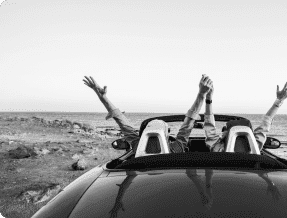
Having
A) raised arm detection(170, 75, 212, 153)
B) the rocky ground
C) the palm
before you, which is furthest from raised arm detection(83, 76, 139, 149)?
the rocky ground

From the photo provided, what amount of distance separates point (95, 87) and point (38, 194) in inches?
130

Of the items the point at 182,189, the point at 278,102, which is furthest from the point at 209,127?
the point at 182,189

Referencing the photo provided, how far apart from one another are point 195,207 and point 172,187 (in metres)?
0.26

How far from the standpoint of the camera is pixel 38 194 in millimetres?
6398

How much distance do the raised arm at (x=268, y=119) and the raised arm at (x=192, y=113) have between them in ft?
Result: 2.41

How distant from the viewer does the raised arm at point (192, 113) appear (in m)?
3.43

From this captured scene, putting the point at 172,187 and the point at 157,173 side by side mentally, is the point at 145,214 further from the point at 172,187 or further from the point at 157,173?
the point at 157,173

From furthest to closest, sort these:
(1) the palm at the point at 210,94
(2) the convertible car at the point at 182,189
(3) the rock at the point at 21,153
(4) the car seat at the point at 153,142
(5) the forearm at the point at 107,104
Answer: (3) the rock at the point at 21,153 < (5) the forearm at the point at 107,104 < (1) the palm at the point at 210,94 < (4) the car seat at the point at 153,142 < (2) the convertible car at the point at 182,189

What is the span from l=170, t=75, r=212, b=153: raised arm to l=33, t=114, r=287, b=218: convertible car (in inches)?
49.0

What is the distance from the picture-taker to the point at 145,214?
1.54 metres

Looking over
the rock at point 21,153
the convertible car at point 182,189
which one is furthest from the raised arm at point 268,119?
the rock at point 21,153

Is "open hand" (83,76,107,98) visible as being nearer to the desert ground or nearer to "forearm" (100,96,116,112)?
"forearm" (100,96,116,112)

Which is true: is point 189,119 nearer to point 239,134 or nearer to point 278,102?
point 239,134

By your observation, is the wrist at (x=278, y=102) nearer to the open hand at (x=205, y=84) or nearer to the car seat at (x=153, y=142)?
the open hand at (x=205, y=84)
